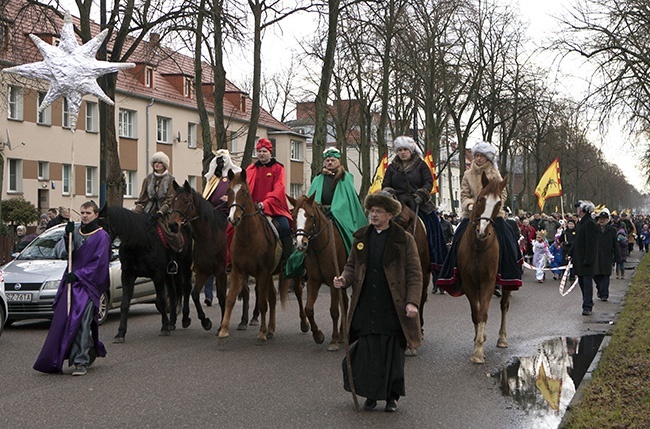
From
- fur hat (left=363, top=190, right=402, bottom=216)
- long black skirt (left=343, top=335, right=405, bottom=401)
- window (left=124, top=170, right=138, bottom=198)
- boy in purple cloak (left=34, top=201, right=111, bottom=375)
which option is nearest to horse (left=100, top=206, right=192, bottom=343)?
boy in purple cloak (left=34, top=201, right=111, bottom=375)

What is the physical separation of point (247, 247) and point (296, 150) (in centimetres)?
5289

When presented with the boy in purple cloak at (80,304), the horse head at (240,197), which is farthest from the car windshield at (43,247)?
the boy in purple cloak at (80,304)

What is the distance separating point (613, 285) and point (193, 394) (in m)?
17.8

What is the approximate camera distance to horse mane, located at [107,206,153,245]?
1157cm

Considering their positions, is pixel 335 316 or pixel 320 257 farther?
pixel 320 257

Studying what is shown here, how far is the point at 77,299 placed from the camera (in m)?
9.36

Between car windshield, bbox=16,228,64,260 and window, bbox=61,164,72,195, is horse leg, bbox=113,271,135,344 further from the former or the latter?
window, bbox=61,164,72,195

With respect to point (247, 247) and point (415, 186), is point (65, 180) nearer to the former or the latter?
point (247, 247)

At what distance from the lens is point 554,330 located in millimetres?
13586

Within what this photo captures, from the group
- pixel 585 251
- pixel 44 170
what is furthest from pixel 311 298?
pixel 44 170

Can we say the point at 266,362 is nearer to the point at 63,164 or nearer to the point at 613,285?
the point at 613,285

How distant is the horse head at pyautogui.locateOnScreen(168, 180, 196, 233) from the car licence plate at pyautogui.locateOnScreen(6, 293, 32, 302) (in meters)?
2.93

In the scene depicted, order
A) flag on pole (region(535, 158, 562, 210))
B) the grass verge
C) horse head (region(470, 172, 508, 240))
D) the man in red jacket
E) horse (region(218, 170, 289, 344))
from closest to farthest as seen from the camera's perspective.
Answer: the grass verge, horse head (region(470, 172, 508, 240)), horse (region(218, 170, 289, 344)), the man in red jacket, flag on pole (region(535, 158, 562, 210))

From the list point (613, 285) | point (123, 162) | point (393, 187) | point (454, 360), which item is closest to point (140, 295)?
point (393, 187)
